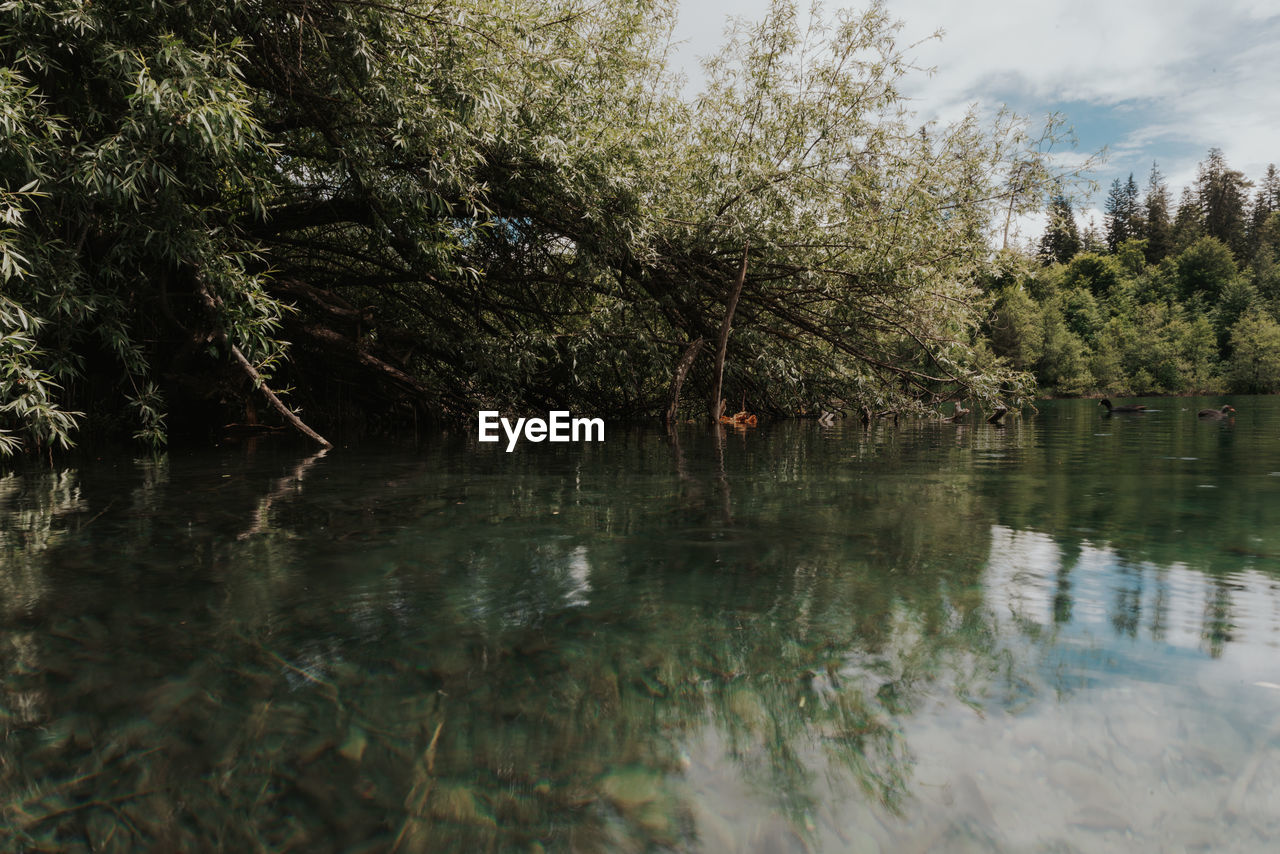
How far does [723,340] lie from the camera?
14.7 meters

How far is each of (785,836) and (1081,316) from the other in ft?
370

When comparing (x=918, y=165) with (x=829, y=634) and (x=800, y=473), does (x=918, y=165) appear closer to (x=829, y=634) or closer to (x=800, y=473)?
(x=800, y=473)

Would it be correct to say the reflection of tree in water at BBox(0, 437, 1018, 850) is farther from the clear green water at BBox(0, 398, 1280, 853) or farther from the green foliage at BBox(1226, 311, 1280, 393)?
the green foliage at BBox(1226, 311, 1280, 393)

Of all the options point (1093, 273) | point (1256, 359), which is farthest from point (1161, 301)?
point (1256, 359)

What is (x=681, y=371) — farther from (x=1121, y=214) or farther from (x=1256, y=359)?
(x=1121, y=214)

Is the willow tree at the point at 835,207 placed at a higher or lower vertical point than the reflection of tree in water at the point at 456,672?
higher

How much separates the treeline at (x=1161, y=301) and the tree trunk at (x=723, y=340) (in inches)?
1836

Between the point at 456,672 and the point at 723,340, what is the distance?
41.3ft

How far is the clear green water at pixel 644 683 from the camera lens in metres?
1.72

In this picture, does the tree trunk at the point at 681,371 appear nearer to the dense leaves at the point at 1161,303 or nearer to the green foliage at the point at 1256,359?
the dense leaves at the point at 1161,303

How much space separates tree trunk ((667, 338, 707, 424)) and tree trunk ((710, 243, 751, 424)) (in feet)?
1.52

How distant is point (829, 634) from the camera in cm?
286

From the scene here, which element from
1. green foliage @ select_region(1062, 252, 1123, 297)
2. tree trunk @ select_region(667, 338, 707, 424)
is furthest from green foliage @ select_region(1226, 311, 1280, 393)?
tree trunk @ select_region(667, 338, 707, 424)

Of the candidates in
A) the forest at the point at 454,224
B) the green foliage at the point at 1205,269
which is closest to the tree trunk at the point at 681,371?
the forest at the point at 454,224
